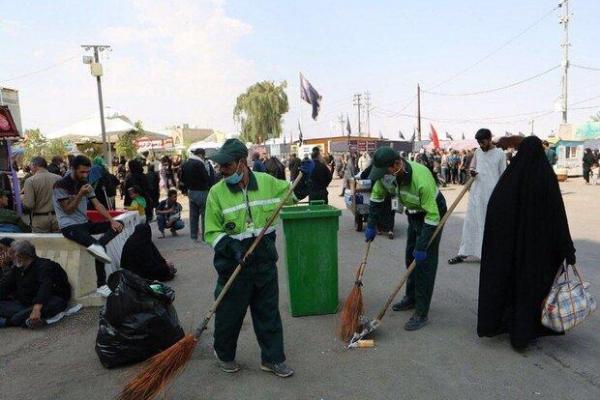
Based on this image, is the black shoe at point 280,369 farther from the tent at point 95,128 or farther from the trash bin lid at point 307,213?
the tent at point 95,128

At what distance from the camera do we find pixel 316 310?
193 inches

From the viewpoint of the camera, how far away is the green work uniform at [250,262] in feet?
11.4

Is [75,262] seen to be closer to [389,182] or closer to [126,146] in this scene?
[389,182]

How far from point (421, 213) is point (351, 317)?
1148 mm

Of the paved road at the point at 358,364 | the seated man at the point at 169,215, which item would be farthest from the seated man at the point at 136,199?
the paved road at the point at 358,364

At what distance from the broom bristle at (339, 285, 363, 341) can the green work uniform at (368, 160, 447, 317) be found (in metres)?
0.60

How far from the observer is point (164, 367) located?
3.29 metres

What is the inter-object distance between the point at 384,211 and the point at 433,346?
17.0 ft

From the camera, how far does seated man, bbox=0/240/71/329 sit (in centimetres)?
492

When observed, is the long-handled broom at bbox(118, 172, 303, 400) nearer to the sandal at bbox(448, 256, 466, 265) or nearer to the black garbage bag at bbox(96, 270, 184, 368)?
the black garbage bag at bbox(96, 270, 184, 368)

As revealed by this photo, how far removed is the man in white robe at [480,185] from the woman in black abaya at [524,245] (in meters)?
2.30

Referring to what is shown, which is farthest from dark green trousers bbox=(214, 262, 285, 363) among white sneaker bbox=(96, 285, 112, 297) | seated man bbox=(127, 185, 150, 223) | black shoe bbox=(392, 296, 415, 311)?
seated man bbox=(127, 185, 150, 223)

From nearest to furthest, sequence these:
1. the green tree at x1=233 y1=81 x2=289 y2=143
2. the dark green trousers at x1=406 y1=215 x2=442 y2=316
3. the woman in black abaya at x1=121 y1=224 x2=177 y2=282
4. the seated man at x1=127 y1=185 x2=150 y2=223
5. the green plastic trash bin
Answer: the dark green trousers at x1=406 y1=215 x2=442 y2=316 < the green plastic trash bin < the woman in black abaya at x1=121 y1=224 x2=177 y2=282 < the seated man at x1=127 y1=185 x2=150 y2=223 < the green tree at x1=233 y1=81 x2=289 y2=143

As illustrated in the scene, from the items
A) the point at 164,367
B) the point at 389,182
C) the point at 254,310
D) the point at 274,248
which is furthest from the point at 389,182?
the point at 164,367
